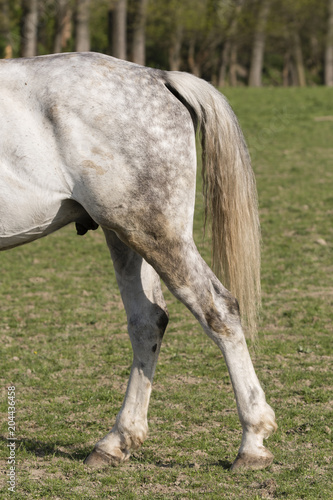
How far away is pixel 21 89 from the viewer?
3.24 meters

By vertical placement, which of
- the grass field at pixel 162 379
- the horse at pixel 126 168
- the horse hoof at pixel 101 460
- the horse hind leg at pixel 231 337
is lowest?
the grass field at pixel 162 379

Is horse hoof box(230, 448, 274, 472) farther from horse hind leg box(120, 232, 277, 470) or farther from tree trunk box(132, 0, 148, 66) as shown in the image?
tree trunk box(132, 0, 148, 66)

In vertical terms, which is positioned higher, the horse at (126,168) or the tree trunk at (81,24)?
the horse at (126,168)

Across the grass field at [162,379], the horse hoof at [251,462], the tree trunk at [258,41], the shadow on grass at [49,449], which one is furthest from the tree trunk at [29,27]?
the horse hoof at [251,462]

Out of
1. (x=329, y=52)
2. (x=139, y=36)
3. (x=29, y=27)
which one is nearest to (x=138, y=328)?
(x=29, y=27)

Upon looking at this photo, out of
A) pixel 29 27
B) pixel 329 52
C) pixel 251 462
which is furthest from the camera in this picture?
pixel 329 52

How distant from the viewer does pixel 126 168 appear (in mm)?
Result: 3248

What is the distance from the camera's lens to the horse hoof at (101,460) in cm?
362

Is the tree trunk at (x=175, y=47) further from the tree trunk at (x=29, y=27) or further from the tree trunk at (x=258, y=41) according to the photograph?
the tree trunk at (x=29, y=27)

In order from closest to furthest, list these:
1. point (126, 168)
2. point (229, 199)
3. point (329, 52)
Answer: point (126, 168)
point (229, 199)
point (329, 52)

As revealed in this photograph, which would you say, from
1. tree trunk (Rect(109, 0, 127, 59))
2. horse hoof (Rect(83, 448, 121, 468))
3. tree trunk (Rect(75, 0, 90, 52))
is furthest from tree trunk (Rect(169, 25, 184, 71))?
horse hoof (Rect(83, 448, 121, 468))

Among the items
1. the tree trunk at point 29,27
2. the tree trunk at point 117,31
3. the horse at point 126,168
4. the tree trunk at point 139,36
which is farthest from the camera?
the tree trunk at point 139,36

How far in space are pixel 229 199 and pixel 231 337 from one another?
31.2 inches

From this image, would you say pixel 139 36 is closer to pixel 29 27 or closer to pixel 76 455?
pixel 29 27
